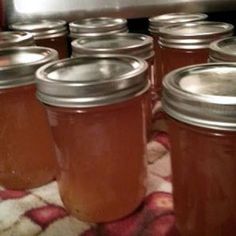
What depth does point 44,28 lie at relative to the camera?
0.93m

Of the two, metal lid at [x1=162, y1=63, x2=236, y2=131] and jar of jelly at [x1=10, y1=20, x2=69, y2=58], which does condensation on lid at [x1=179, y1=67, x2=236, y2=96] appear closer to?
metal lid at [x1=162, y1=63, x2=236, y2=131]

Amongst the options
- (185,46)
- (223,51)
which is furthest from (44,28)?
(223,51)

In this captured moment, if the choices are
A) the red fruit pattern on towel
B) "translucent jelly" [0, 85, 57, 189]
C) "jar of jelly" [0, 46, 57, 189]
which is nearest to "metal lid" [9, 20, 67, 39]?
"jar of jelly" [0, 46, 57, 189]

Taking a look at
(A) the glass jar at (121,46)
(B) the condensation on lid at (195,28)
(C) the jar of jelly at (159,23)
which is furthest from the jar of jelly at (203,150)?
(C) the jar of jelly at (159,23)

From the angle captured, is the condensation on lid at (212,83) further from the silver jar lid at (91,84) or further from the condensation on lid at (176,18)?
the condensation on lid at (176,18)

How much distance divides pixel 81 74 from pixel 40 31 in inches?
16.4

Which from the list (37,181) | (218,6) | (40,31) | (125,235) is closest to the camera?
(125,235)

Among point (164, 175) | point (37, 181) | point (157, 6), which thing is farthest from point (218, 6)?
point (37, 181)

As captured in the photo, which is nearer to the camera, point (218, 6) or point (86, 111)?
point (86, 111)

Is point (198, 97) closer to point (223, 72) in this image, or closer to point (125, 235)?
point (223, 72)

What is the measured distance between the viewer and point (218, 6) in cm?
104

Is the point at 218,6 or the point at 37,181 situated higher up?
the point at 218,6

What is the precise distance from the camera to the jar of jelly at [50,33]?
0.93 m

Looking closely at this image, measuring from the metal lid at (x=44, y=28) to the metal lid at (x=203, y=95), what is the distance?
1.58 feet
